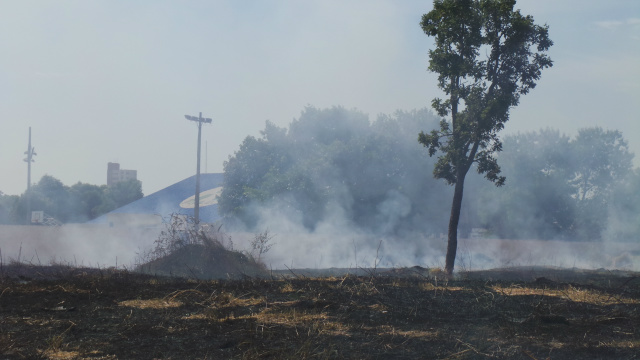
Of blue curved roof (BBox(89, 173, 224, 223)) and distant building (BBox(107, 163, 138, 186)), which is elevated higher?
distant building (BBox(107, 163, 138, 186))

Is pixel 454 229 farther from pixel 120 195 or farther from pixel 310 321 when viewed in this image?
pixel 120 195

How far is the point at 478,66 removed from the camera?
17828mm

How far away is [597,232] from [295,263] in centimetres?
2416

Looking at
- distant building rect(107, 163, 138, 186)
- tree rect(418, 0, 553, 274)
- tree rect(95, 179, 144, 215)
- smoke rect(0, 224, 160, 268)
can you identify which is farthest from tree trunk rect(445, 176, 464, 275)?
distant building rect(107, 163, 138, 186)

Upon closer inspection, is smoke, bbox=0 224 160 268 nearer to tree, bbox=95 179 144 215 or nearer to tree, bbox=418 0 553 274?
tree, bbox=418 0 553 274

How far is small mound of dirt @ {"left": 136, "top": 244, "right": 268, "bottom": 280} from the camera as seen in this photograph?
18453mm

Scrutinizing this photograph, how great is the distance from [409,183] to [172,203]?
21657 mm

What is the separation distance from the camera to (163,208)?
50.2m

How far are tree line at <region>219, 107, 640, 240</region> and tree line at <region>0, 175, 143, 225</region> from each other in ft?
102

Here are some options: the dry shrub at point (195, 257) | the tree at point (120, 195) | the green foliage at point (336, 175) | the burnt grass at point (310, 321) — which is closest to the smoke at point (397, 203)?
the green foliage at point (336, 175)

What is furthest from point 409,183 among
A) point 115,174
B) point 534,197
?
point 115,174

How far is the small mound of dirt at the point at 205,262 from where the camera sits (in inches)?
727

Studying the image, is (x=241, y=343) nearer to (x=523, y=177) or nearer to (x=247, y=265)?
(x=247, y=265)

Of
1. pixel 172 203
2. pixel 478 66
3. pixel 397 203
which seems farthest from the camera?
pixel 172 203
